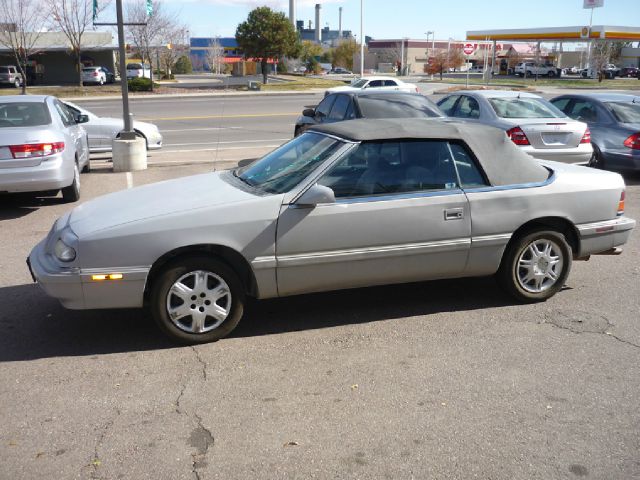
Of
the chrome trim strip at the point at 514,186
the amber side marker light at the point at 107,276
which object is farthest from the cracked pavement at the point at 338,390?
the chrome trim strip at the point at 514,186

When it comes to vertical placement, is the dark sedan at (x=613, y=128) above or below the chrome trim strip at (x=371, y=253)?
above

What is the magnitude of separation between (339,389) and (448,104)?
9.97 m

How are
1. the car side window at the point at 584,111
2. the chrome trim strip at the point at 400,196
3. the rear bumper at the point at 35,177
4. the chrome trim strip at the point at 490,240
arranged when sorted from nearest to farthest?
the chrome trim strip at the point at 400,196 < the chrome trim strip at the point at 490,240 < the rear bumper at the point at 35,177 < the car side window at the point at 584,111

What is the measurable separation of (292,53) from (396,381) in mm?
46573

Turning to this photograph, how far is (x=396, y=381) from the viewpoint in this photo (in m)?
4.30

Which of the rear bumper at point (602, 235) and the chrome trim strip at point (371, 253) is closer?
the chrome trim strip at point (371, 253)

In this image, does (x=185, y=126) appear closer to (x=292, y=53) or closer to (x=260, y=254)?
(x=260, y=254)

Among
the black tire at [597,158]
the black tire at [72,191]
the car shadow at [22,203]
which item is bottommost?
the car shadow at [22,203]

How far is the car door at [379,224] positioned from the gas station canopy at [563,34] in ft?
208

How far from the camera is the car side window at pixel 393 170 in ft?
16.6

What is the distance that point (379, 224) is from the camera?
16.5ft

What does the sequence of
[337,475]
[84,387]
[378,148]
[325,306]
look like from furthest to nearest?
[325,306], [378,148], [84,387], [337,475]

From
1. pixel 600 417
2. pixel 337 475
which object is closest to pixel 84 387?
pixel 337 475

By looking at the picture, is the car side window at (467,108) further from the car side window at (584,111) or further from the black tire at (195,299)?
the black tire at (195,299)
